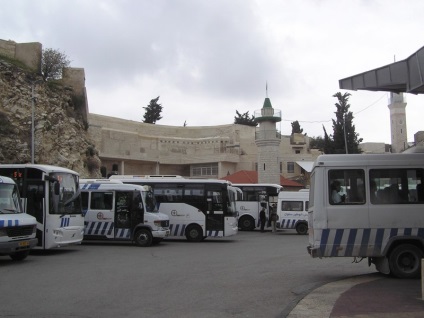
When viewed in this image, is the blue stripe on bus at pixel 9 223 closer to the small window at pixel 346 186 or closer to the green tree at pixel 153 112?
the small window at pixel 346 186

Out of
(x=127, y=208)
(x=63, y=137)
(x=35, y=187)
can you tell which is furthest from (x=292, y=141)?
(x=35, y=187)

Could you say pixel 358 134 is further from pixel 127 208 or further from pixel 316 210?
pixel 316 210

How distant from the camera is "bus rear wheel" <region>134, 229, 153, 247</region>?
20.8 m

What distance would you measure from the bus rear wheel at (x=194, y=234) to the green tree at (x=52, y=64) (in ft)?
88.3

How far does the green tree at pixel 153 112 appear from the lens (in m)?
91.0

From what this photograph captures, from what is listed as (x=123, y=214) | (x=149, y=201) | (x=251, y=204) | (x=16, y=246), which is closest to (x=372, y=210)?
(x=16, y=246)

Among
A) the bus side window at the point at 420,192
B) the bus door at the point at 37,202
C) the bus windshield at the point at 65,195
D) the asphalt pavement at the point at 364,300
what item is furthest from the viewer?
the bus windshield at the point at 65,195

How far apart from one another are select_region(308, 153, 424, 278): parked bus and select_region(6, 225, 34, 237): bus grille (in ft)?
27.9

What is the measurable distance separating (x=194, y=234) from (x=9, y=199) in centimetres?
1077

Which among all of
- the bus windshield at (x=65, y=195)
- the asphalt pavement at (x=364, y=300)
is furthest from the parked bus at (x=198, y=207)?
the asphalt pavement at (x=364, y=300)

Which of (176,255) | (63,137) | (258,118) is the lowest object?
(176,255)

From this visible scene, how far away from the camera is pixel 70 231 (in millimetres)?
17203

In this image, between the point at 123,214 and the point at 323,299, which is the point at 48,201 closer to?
the point at 123,214

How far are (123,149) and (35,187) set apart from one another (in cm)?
4580
